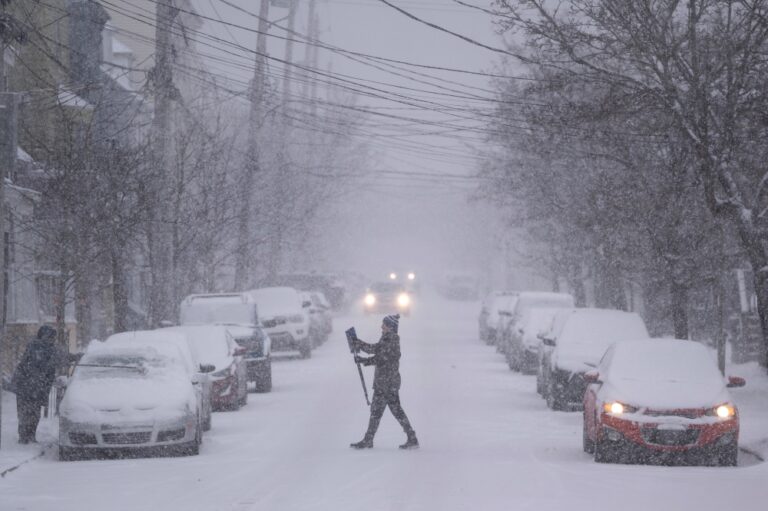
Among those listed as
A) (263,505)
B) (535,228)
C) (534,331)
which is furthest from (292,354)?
(263,505)

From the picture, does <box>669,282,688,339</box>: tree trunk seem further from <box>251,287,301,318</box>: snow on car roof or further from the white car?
<box>251,287,301,318</box>: snow on car roof

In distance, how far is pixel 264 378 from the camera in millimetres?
28469

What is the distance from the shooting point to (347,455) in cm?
1700

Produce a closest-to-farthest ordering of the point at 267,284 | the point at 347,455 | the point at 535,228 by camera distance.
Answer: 1. the point at 347,455
2. the point at 535,228
3. the point at 267,284

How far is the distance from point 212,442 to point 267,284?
108 ft

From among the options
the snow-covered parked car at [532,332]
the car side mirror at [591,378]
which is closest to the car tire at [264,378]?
the snow-covered parked car at [532,332]

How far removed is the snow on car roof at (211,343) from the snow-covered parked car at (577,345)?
5.90 meters

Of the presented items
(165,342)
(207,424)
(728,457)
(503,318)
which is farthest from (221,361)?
(503,318)

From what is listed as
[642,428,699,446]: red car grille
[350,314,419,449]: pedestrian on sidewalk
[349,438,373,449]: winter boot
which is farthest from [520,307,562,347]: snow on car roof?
[642,428,699,446]: red car grille

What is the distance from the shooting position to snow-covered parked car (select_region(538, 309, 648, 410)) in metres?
24.0

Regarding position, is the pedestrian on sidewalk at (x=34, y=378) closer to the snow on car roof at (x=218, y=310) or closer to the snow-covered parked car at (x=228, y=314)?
the snow-covered parked car at (x=228, y=314)

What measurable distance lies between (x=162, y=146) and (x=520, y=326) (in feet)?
37.7

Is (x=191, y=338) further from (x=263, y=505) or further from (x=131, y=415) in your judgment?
(x=263, y=505)

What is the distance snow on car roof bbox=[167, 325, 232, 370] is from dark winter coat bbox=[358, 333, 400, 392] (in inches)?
254
